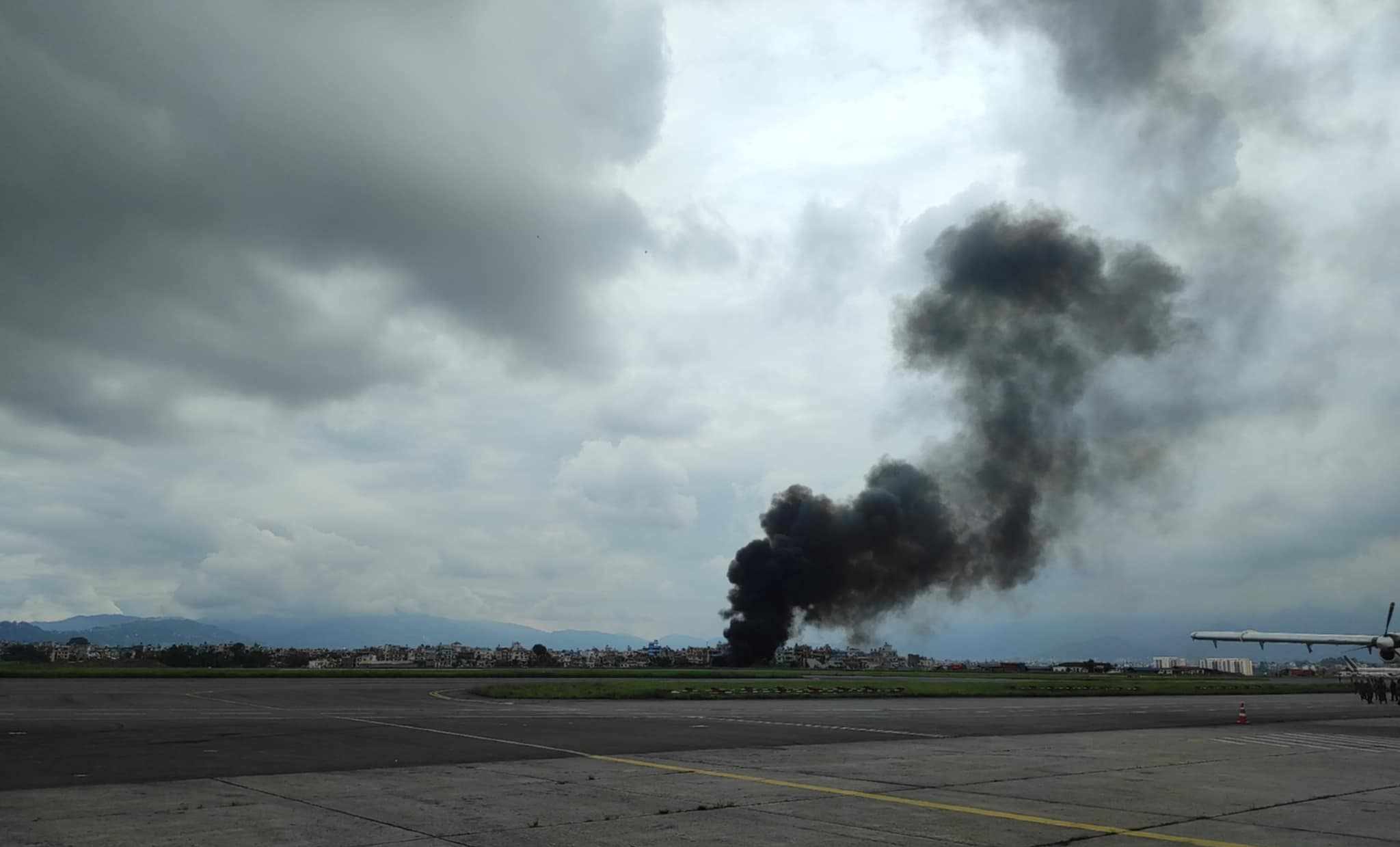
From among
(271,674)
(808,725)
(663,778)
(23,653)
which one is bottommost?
(23,653)

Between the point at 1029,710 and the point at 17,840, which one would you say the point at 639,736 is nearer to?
the point at 17,840

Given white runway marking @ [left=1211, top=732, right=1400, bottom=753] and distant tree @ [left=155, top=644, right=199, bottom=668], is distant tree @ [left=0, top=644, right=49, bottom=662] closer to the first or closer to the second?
distant tree @ [left=155, top=644, right=199, bottom=668]

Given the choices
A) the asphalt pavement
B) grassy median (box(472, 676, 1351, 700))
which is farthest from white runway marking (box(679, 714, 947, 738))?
grassy median (box(472, 676, 1351, 700))

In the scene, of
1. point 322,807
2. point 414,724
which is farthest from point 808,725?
point 322,807

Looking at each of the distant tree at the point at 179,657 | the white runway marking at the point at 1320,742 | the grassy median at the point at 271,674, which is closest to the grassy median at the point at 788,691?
the grassy median at the point at 271,674

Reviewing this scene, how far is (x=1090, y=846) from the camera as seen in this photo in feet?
36.1

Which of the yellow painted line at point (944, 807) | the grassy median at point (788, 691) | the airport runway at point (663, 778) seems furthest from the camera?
the grassy median at point (788, 691)

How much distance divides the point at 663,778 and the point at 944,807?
503cm

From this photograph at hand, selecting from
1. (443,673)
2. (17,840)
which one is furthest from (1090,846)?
(443,673)

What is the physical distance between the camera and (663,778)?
16578 mm

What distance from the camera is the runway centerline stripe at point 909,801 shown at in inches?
460

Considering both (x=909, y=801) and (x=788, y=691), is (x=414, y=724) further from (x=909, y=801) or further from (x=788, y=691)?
(x=788, y=691)

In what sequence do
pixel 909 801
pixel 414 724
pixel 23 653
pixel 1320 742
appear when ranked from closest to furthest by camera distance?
pixel 909 801, pixel 414 724, pixel 1320 742, pixel 23 653

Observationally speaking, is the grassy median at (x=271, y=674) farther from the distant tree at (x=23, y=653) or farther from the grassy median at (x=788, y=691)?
the distant tree at (x=23, y=653)
